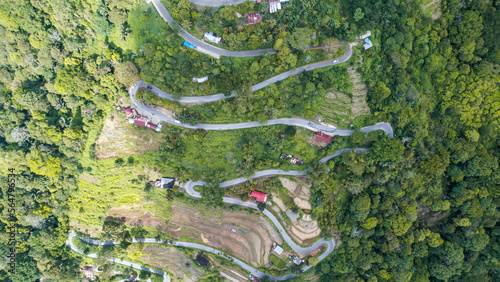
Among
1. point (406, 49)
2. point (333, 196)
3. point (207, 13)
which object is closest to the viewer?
point (207, 13)

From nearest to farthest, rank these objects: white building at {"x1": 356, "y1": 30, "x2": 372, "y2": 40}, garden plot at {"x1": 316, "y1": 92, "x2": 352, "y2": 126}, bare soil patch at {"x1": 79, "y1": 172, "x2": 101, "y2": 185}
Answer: white building at {"x1": 356, "y1": 30, "x2": 372, "y2": 40}, garden plot at {"x1": 316, "y1": 92, "x2": 352, "y2": 126}, bare soil patch at {"x1": 79, "y1": 172, "x2": 101, "y2": 185}

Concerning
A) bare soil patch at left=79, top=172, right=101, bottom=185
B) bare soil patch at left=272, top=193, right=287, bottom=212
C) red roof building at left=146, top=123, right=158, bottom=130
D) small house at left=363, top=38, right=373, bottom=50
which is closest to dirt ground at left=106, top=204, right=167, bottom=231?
bare soil patch at left=79, top=172, right=101, bottom=185

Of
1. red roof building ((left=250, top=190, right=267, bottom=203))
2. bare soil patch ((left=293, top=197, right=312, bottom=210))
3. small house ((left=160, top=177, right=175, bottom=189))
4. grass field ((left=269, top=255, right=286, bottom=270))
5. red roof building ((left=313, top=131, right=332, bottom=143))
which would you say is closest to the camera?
red roof building ((left=313, top=131, right=332, bottom=143))

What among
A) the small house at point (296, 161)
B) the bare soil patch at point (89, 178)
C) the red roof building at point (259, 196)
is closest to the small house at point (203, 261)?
the red roof building at point (259, 196)

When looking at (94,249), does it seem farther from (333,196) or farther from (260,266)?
(333,196)

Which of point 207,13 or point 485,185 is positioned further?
point 485,185

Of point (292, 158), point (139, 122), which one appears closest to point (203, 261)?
point (292, 158)

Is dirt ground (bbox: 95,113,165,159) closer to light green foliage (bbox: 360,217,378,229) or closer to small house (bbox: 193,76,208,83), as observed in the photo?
small house (bbox: 193,76,208,83)

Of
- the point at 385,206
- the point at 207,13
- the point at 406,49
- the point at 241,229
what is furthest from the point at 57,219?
the point at 406,49
